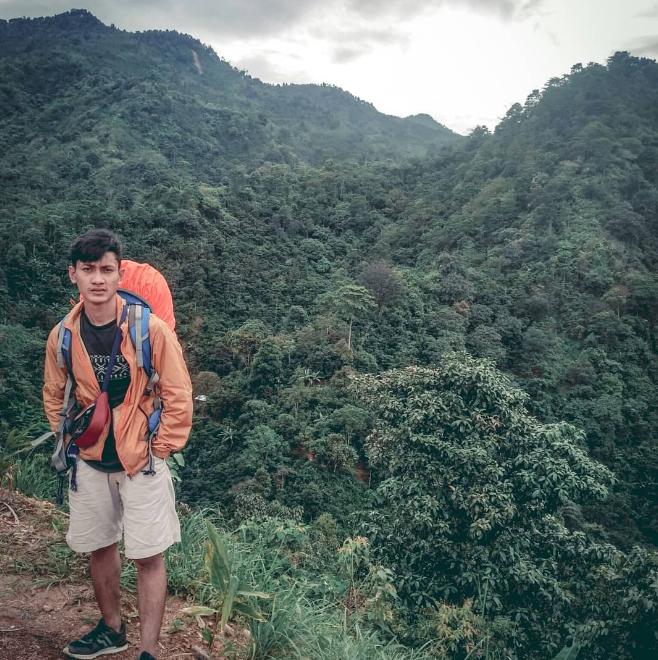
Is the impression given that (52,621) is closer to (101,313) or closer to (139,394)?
(139,394)

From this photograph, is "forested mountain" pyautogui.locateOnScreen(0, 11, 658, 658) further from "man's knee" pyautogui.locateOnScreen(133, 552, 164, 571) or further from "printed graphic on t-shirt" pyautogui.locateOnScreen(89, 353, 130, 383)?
"printed graphic on t-shirt" pyautogui.locateOnScreen(89, 353, 130, 383)

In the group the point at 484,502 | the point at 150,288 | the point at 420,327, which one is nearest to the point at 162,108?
the point at 420,327

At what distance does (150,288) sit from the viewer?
1.50 m

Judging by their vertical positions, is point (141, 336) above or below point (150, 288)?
below

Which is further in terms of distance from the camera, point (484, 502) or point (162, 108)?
point (162, 108)

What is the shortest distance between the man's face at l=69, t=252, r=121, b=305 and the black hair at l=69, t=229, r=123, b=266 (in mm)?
11

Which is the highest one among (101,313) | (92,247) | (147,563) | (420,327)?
(92,247)

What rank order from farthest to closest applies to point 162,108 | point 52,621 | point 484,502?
1. point 162,108
2. point 484,502
3. point 52,621

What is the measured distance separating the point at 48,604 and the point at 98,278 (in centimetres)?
117

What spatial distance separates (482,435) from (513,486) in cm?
59

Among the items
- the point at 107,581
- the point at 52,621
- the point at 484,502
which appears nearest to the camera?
the point at 107,581

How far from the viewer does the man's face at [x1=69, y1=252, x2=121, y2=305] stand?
137 cm

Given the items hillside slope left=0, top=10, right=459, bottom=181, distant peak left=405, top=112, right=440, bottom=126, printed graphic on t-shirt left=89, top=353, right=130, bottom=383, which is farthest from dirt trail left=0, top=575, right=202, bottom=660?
distant peak left=405, top=112, right=440, bottom=126

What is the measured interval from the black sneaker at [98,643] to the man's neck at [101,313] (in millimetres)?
895
